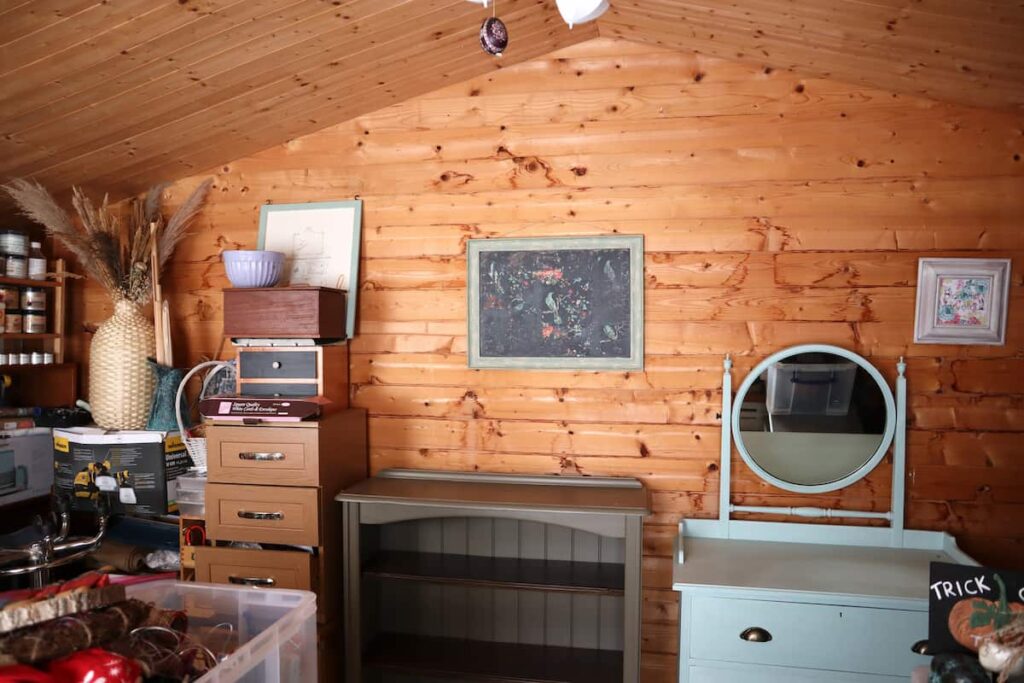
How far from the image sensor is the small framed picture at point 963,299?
223cm

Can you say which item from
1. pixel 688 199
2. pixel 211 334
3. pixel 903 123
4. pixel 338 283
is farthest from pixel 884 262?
pixel 211 334

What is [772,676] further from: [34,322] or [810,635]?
[34,322]

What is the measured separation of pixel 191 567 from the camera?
240 centimetres

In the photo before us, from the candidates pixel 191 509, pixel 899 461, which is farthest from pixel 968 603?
pixel 191 509

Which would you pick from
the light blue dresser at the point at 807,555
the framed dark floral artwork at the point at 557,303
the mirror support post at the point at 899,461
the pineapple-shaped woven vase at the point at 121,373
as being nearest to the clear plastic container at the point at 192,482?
the pineapple-shaped woven vase at the point at 121,373

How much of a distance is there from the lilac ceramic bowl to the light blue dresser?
1.60 meters

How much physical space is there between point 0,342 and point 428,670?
205cm

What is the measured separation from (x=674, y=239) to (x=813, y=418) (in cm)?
76

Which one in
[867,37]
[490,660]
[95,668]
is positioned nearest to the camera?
[95,668]

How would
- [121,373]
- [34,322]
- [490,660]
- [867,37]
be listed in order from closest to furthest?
[867,37]
[490,660]
[121,373]
[34,322]

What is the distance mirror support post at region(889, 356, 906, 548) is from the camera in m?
2.27

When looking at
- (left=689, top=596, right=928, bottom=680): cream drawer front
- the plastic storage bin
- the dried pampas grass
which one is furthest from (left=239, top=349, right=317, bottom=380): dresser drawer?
the plastic storage bin

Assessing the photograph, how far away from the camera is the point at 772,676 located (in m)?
1.95

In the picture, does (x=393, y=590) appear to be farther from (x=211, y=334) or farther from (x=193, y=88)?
(x=193, y=88)
